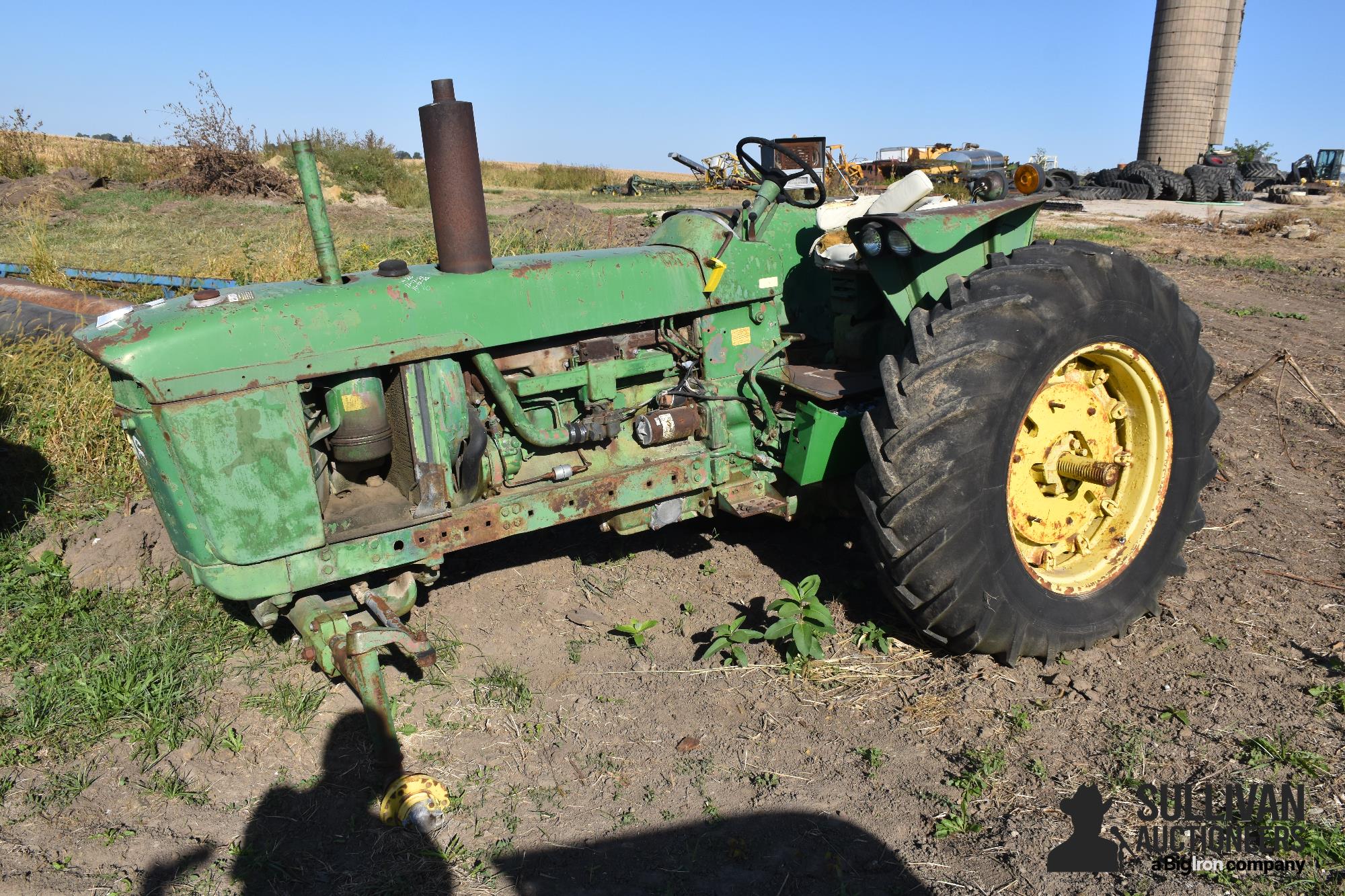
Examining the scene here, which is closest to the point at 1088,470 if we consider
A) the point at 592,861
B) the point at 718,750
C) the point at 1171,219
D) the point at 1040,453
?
the point at 1040,453

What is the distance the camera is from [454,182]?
120 inches

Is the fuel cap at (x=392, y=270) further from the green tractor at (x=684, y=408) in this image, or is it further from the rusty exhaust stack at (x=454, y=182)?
the rusty exhaust stack at (x=454, y=182)

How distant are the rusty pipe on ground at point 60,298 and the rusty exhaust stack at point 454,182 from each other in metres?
3.69

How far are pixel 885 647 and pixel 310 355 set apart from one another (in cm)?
223

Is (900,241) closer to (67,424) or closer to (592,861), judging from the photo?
(592,861)

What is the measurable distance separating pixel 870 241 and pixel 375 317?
1.71 meters

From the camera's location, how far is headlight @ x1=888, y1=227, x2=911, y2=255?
3232 mm

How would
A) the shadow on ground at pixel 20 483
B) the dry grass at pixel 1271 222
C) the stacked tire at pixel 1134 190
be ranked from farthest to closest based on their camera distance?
the stacked tire at pixel 1134 190 < the dry grass at pixel 1271 222 < the shadow on ground at pixel 20 483

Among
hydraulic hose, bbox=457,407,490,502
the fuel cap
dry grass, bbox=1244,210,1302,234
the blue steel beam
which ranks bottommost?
dry grass, bbox=1244,210,1302,234

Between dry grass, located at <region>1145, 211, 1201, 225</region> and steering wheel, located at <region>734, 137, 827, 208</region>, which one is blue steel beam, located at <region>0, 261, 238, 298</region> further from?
dry grass, located at <region>1145, 211, 1201, 225</region>

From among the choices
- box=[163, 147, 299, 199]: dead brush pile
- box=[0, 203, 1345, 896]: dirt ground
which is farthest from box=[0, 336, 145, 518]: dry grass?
box=[163, 147, 299, 199]: dead brush pile

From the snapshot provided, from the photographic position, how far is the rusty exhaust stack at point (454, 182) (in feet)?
9.79

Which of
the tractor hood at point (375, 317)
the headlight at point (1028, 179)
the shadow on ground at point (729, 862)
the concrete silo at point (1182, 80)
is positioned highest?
the concrete silo at point (1182, 80)

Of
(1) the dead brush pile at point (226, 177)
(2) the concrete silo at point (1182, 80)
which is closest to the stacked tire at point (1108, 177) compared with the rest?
(2) the concrete silo at point (1182, 80)
